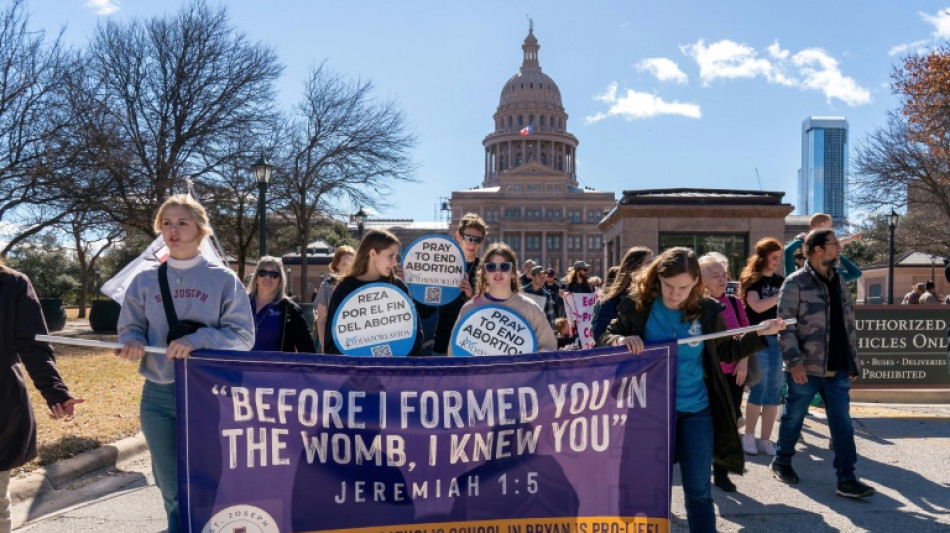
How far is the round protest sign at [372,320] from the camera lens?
496 cm

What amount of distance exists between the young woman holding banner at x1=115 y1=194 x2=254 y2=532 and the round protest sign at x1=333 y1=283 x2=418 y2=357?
1.28 meters

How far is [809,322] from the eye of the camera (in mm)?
5555

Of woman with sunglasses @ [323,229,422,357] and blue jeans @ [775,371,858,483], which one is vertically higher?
woman with sunglasses @ [323,229,422,357]

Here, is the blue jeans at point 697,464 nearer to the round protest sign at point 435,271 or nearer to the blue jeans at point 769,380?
the round protest sign at point 435,271

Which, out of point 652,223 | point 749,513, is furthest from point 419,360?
point 652,223

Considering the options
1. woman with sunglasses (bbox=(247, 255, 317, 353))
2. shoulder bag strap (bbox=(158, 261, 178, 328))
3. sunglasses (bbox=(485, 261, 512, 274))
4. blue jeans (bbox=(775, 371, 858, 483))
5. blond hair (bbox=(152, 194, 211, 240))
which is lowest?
blue jeans (bbox=(775, 371, 858, 483))

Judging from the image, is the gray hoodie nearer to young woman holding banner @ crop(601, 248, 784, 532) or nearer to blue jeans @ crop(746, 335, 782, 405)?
young woman holding banner @ crop(601, 248, 784, 532)

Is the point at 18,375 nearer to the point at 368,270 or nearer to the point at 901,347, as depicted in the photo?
the point at 368,270

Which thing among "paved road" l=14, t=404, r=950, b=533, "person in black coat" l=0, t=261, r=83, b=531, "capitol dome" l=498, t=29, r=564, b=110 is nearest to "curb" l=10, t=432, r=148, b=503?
"paved road" l=14, t=404, r=950, b=533

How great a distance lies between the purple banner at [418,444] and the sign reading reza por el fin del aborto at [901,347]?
23.8 feet

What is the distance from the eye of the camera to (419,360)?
11.7 ft

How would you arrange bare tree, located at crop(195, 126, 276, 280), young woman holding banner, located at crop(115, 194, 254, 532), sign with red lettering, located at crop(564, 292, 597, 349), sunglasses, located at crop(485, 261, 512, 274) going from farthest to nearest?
1. bare tree, located at crop(195, 126, 276, 280)
2. sign with red lettering, located at crop(564, 292, 597, 349)
3. sunglasses, located at crop(485, 261, 512, 274)
4. young woman holding banner, located at crop(115, 194, 254, 532)

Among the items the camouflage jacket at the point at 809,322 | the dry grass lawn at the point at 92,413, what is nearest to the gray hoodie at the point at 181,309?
the dry grass lawn at the point at 92,413

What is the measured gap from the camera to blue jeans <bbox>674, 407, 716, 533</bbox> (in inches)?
150
